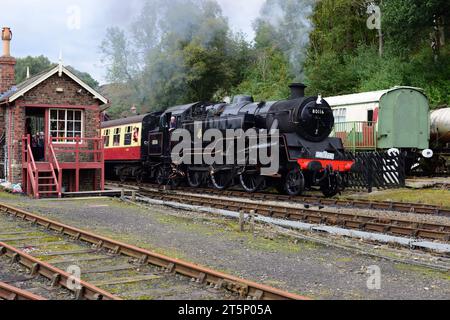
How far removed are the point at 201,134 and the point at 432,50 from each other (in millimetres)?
17932

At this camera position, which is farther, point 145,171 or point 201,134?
point 145,171

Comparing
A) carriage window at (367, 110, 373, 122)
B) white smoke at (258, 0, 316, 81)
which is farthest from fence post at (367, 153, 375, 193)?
white smoke at (258, 0, 316, 81)

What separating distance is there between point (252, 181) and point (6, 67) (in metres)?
10.5

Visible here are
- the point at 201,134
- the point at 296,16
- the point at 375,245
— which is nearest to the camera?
the point at 375,245

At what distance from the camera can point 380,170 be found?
19.3 metres

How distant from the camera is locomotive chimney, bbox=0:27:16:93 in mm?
20734

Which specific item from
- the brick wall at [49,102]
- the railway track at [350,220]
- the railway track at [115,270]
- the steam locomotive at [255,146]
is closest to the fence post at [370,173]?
the steam locomotive at [255,146]

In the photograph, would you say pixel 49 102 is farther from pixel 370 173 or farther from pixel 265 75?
pixel 265 75

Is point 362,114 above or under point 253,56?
under

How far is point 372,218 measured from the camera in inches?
466

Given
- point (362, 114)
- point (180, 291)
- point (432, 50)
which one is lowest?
point (180, 291)

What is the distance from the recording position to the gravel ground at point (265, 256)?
657 cm
